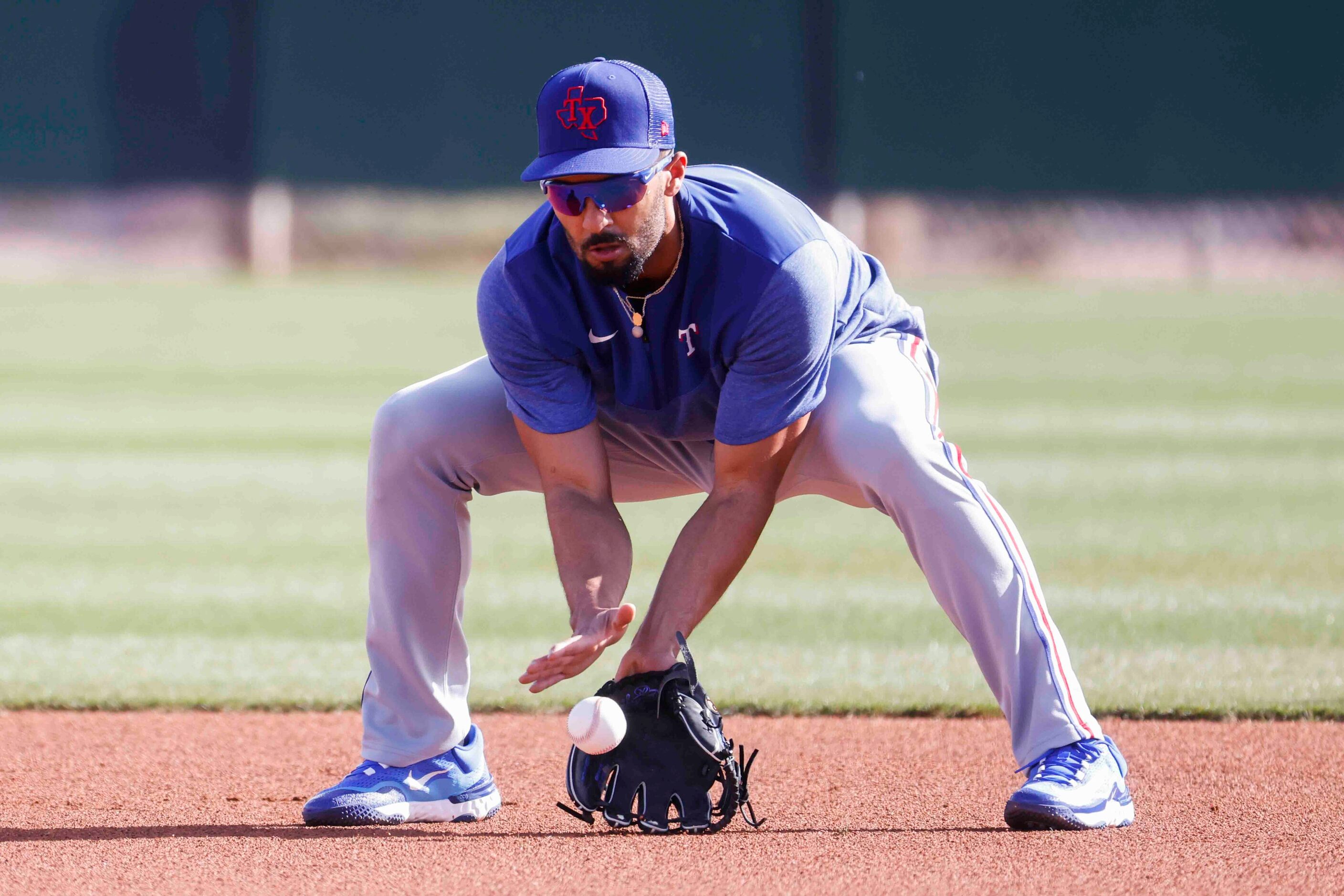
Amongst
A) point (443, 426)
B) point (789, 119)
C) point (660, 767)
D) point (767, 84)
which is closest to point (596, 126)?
point (443, 426)

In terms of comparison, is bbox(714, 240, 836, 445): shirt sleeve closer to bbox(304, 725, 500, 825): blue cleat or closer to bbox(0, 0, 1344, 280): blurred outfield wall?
bbox(304, 725, 500, 825): blue cleat

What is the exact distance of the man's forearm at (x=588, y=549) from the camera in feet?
10.3

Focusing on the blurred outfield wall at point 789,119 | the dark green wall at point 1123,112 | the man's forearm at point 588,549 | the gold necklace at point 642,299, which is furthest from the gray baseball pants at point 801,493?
the dark green wall at point 1123,112

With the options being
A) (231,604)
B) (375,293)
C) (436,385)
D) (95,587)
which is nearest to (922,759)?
(436,385)

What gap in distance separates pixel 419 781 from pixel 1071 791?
1.29m

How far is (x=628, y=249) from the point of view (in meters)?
3.03

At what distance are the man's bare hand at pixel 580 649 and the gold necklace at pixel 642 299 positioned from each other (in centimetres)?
57

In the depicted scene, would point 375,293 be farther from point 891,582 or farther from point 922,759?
point 922,759

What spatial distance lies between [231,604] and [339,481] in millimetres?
3499

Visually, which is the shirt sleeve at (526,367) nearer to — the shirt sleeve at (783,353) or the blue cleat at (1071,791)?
the shirt sleeve at (783,353)

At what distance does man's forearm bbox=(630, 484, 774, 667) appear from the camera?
3.14 meters

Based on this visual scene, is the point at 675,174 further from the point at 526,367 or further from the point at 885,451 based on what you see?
the point at 885,451

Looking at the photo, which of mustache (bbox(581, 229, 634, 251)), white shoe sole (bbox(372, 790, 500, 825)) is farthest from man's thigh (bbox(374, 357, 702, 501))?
white shoe sole (bbox(372, 790, 500, 825))

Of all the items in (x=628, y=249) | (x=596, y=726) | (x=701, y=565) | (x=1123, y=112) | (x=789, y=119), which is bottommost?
(x=789, y=119)
